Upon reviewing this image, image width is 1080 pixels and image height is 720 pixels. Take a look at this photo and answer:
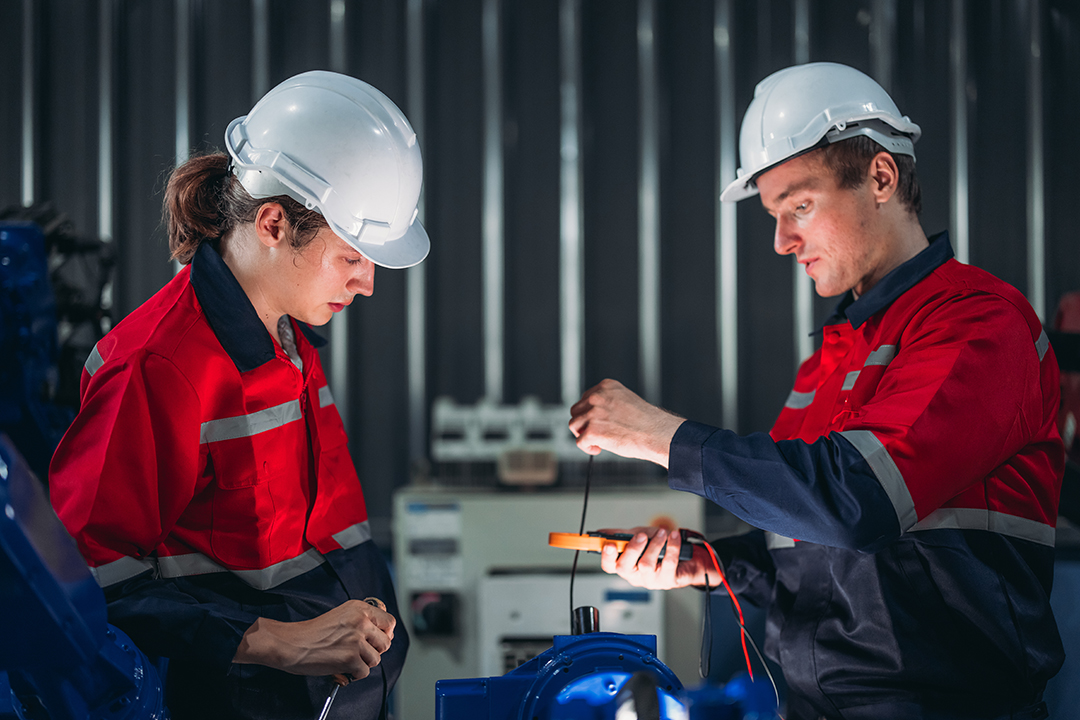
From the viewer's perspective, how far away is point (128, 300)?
3.08 metres

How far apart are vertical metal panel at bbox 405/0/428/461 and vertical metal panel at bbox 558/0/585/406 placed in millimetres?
570

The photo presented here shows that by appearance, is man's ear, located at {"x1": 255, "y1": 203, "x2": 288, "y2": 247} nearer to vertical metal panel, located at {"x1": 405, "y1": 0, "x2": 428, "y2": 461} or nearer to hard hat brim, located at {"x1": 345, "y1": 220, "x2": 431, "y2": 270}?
hard hat brim, located at {"x1": 345, "y1": 220, "x2": 431, "y2": 270}

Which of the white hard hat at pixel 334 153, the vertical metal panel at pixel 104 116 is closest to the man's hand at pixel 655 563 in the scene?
the white hard hat at pixel 334 153

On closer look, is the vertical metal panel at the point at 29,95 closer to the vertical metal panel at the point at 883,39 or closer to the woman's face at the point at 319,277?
the woman's face at the point at 319,277

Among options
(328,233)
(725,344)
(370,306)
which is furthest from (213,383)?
(725,344)

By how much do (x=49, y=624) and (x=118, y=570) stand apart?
0.98 ft

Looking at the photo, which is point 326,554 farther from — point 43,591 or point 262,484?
point 43,591

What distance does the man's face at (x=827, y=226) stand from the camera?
1349 mm

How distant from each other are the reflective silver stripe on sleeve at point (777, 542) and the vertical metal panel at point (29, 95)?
10.5 feet

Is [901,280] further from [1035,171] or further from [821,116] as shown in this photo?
[1035,171]

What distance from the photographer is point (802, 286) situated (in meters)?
3.04

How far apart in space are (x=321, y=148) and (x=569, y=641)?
0.81 m

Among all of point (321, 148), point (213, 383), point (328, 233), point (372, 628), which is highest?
point (321, 148)

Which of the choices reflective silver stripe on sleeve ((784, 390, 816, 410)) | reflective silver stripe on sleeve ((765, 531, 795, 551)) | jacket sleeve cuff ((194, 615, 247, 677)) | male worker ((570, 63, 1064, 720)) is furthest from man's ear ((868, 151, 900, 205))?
jacket sleeve cuff ((194, 615, 247, 677))
